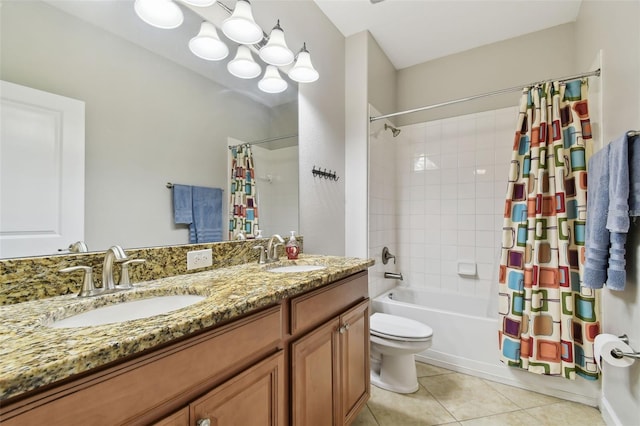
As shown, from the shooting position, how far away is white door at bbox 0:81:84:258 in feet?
2.62

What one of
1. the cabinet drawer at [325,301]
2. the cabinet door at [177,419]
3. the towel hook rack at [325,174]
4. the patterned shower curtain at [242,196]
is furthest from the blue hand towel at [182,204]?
the towel hook rack at [325,174]

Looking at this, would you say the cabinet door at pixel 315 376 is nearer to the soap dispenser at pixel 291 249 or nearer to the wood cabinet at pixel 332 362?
the wood cabinet at pixel 332 362

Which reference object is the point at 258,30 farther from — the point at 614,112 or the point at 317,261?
the point at 614,112

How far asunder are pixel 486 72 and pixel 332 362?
283cm

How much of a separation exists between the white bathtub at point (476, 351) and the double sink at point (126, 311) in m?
1.76

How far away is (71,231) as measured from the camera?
0.93m

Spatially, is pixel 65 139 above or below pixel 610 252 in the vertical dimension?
above

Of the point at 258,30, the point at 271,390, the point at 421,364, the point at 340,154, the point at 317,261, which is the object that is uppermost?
the point at 258,30

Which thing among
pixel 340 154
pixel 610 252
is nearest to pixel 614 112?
pixel 610 252

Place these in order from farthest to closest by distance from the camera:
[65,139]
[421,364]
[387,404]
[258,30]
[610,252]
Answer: [421,364]
[387,404]
[258,30]
[610,252]
[65,139]

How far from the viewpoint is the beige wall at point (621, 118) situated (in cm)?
123

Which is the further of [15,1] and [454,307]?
[454,307]

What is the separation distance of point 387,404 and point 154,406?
159cm

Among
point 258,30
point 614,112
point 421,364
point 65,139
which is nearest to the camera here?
point 65,139
